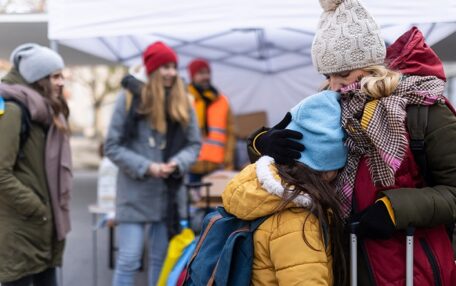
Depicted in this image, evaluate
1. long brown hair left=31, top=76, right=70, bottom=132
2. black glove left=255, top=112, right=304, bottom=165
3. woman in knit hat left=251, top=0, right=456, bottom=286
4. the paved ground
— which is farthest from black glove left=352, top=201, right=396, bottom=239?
the paved ground

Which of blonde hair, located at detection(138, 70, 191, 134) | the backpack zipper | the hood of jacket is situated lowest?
blonde hair, located at detection(138, 70, 191, 134)

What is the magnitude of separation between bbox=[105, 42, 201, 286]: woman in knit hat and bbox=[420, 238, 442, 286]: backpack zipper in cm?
212

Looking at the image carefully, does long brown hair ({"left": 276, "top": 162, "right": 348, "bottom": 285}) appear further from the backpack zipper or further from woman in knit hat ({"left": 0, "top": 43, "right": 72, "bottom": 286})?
woman in knit hat ({"left": 0, "top": 43, "right": 72, "bottom": 286})

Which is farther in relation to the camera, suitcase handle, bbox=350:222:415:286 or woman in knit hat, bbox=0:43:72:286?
woman in knit hat, bbox=0:43:72:286

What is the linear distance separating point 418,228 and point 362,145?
0.99 feet

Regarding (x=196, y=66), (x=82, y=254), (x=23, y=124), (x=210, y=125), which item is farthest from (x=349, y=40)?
(x=82, y=254)

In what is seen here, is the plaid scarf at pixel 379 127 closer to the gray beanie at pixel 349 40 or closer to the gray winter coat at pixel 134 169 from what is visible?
the gray beanie at pixel 349 40

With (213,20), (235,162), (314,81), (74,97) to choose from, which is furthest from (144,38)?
(74,97)

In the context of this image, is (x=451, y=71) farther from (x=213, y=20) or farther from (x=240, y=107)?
(x=213, y=20)

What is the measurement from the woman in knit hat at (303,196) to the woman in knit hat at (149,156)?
6.22 feet

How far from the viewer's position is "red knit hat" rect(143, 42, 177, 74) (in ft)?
11.9

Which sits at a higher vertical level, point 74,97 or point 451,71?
point 451,71

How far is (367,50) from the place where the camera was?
1.77 meters

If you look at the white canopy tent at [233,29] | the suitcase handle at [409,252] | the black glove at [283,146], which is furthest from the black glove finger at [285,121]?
the white canopy tent at [233,29]
